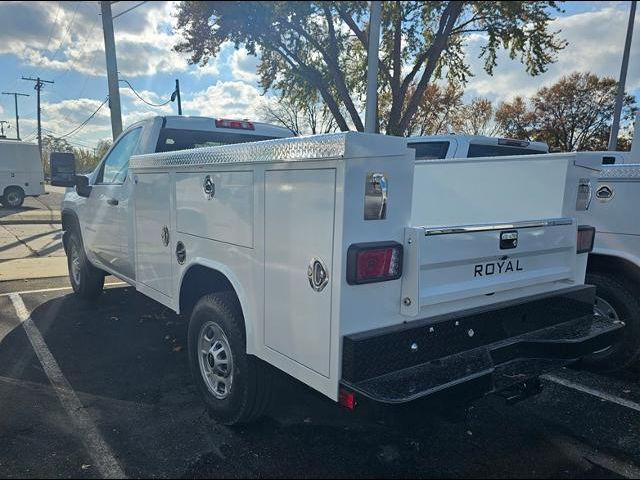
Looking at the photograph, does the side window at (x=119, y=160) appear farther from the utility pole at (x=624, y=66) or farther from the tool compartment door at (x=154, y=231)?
the utility pole at (x=624, y=66)

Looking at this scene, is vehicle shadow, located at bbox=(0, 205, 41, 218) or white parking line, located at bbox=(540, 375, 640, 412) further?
vehicle shadow, located at bbox=(0, 205, 41, 218)

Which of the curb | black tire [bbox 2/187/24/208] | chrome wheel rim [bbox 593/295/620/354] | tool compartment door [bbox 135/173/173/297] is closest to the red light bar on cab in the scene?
tool compartment door [bbox 135/173/173/297]

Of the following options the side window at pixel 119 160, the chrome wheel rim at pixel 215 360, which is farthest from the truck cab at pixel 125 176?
the chrome wheel rim at pixel 215 360

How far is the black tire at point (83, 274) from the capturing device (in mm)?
5668

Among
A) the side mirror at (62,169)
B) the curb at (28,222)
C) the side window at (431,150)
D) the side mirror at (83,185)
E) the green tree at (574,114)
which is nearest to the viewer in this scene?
the side mirror at (62,169)

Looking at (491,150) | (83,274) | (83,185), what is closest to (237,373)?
(83,185)

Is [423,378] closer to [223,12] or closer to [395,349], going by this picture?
[395,349]

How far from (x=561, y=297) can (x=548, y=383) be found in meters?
1.23

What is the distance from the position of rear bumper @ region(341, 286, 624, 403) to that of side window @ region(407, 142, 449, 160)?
130 inches

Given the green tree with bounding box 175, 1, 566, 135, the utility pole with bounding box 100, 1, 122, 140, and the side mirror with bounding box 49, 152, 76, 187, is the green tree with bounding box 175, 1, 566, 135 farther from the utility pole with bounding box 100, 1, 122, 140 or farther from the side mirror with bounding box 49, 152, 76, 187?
the side mirror with bounding box 49, 152, 76, 187

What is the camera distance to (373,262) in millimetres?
2080

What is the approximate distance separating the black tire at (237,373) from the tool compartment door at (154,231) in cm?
74

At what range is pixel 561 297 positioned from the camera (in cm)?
296

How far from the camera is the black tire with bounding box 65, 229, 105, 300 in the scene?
567 cm
